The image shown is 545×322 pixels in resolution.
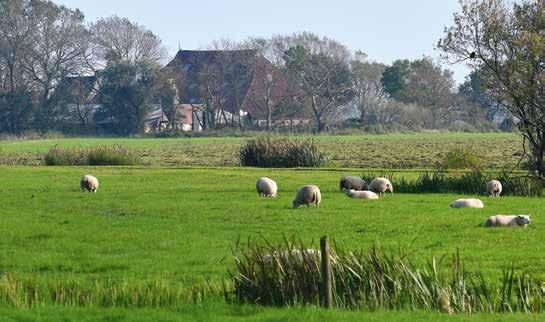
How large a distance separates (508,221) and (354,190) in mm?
11705

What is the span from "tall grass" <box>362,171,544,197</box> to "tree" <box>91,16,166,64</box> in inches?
3639

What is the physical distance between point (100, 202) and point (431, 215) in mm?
11645

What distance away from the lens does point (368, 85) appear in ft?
458

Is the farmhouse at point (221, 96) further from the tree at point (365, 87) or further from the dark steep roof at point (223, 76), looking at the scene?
the tree at point (365, 87)

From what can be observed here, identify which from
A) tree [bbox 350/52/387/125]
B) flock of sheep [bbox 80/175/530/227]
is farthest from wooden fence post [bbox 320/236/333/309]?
tree [bbox 350/52/387/125]

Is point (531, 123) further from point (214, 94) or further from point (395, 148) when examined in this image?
point (214, 94)

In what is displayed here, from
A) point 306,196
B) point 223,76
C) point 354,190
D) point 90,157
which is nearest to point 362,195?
point 354,190

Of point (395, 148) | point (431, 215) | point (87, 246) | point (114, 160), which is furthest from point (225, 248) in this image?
point (395, 148)

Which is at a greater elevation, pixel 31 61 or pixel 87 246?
pixel 31 61

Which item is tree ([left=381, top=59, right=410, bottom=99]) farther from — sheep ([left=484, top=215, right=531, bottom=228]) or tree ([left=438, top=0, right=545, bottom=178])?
sheep ([left=484, top=215, right=531, bottom=228])

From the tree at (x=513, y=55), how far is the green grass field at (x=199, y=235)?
5101mm

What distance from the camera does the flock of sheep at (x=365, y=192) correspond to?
2464 cm

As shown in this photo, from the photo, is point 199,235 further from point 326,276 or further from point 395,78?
point 395,78

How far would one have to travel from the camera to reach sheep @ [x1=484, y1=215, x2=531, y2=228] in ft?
80.4
